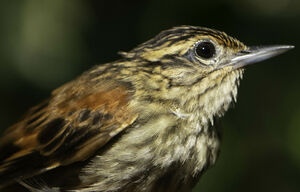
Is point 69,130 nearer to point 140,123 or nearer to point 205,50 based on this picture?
point 140,123

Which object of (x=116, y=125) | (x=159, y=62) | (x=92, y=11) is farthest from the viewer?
(x=92, y=11)

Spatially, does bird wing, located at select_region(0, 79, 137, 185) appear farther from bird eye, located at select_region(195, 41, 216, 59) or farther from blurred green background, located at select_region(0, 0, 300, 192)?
blurred green background, located at select_region(0, 0, 300, 192)

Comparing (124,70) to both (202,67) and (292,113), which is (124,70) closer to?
(202,67)

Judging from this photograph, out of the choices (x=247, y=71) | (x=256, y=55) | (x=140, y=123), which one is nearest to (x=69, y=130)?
(x=140, y=123)

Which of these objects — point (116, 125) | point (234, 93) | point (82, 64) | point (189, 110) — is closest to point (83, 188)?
point (116, 125)

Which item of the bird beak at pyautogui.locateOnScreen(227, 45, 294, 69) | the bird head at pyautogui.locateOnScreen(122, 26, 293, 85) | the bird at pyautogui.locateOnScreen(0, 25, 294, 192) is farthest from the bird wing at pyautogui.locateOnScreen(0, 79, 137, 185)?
the bird beak at pyautogui.locateOnScreen(227, 45, 294, 69)

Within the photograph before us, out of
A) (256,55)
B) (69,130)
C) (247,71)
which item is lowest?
(69,130)
